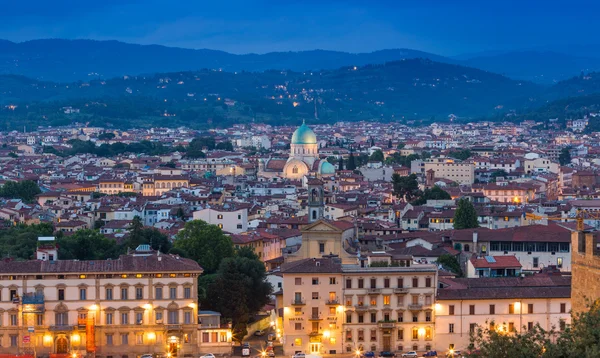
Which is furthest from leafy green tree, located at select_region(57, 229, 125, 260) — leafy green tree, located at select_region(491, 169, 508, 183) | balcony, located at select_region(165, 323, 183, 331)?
leafy green tree, located at select_region(491, 169, 508, 183)

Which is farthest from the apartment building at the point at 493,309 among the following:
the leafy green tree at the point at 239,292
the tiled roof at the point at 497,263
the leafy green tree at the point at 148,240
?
the leafy green tree at the point at 148,240

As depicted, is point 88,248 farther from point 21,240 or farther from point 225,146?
point 225,146

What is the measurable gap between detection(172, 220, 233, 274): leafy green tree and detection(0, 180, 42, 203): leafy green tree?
39.7 m

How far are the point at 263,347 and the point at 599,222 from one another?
21531mm

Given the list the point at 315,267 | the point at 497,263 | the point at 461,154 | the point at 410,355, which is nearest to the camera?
the point at 410,355

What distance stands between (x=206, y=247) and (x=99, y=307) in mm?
11705

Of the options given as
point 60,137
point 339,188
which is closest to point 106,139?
point 60,137

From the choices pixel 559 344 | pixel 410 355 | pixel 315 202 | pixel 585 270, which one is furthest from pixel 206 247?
pixel 559 344

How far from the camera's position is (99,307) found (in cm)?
3550

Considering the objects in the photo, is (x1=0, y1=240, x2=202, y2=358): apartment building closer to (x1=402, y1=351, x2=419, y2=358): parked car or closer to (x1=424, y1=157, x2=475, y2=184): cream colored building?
(x1=402, y1=351, x2=419, y2=358): parked car

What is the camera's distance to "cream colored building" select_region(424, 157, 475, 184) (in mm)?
106375

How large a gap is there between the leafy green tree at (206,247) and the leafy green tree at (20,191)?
130 feet

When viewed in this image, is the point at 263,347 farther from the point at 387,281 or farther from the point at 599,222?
the point at 599,222

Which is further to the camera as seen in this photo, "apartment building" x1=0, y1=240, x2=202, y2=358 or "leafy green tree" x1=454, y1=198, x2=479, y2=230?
"leafy green tree" x1=454, y1=198, x2=479, y2=230
